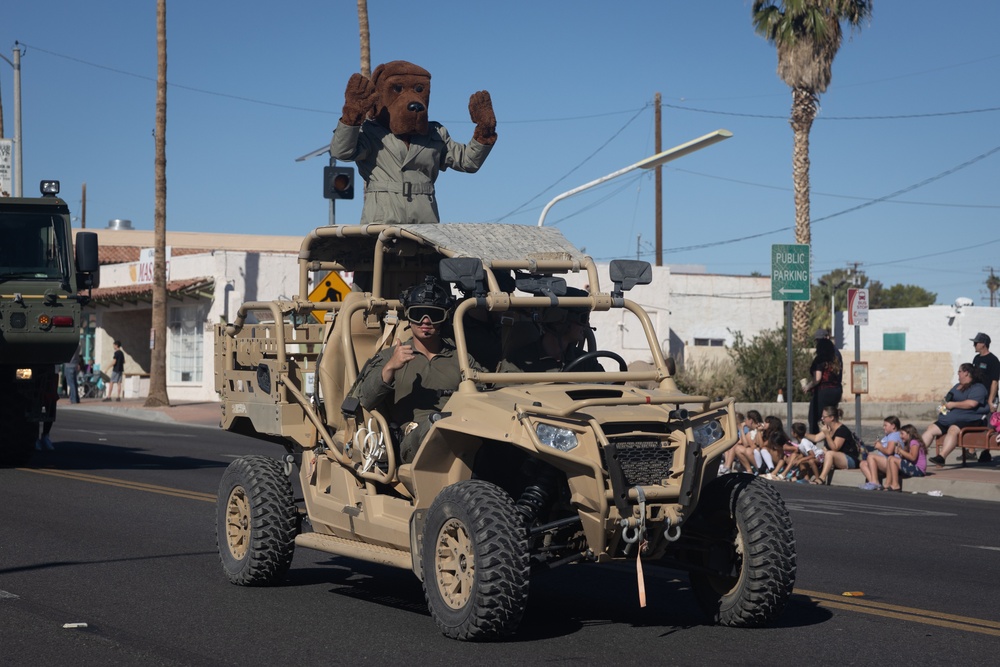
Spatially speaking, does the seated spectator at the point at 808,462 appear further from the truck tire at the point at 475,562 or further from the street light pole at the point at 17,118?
the street light pole at the point at 17,118

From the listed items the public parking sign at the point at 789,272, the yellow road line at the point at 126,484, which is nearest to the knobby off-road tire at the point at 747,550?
the yellow road line at the point at 126,484

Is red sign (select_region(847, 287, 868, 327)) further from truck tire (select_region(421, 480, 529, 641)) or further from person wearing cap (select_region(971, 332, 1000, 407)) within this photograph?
truck tire (select_region(421, 480, 529, 641))

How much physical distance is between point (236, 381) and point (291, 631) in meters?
2.77

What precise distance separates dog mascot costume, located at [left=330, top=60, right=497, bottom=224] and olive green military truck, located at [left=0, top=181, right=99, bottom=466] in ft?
15.9

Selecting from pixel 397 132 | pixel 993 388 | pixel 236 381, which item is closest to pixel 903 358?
pixel 993 388

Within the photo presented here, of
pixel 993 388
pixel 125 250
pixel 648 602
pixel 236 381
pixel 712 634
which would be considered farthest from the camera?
pixel 125 250

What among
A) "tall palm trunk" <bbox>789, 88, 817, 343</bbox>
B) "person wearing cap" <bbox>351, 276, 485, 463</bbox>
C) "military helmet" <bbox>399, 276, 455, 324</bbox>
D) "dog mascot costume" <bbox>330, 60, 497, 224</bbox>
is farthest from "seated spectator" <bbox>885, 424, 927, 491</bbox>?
"tall palm trunk" <bbox>789, 88, 817, 343</bbox>

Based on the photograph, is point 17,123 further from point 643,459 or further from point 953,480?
point 643,459

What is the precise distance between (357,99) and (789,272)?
1150 cm

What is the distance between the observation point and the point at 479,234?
8.22 meters

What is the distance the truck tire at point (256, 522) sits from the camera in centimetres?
845

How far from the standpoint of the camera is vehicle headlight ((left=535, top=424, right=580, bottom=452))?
651 cm

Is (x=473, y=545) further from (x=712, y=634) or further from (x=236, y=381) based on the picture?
(x=236, y=381)

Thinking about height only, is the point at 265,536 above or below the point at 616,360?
below
